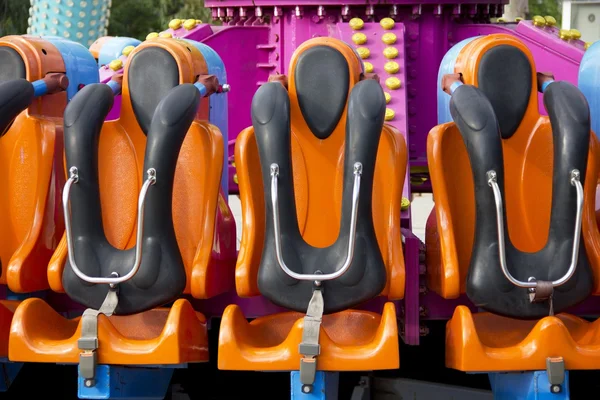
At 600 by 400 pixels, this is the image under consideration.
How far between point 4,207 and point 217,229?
582 mm

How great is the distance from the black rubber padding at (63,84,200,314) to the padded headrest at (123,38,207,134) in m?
0.16

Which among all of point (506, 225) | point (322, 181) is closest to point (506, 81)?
point (506, 225)

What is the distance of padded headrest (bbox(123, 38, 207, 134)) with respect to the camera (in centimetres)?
270

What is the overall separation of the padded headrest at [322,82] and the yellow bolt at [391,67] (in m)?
0.85

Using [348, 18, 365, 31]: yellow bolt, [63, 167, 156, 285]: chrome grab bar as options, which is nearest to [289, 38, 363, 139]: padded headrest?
[63, 167, 156, 285]: chrome grab bar

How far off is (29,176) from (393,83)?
4.20 ft

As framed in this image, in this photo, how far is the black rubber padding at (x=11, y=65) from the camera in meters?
2.80

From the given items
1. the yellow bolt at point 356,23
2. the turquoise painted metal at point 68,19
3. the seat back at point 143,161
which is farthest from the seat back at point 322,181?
the turquoise painted metal at point 68,19

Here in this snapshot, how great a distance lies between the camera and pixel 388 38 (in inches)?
139

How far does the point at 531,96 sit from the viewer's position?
269 centimetres

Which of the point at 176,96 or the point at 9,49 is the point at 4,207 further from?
the point at 176,96

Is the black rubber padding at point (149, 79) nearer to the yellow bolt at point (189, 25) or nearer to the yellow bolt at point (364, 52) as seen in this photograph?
the yellow bolt at point (364, 52)

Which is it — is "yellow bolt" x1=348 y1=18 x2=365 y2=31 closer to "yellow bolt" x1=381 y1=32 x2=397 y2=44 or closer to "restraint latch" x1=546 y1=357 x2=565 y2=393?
"yellow bolt" x1=381 y1=32 x2=397 y2=44

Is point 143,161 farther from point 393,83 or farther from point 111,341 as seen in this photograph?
point 393,83
